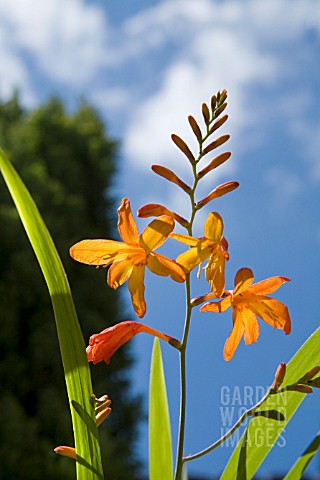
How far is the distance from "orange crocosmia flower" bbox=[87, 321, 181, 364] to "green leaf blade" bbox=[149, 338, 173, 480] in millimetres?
312

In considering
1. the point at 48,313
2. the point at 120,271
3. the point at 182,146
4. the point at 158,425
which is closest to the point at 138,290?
the point at 120,271

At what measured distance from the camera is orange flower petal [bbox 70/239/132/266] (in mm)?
726

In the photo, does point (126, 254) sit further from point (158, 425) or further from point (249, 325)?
point (158, 425)

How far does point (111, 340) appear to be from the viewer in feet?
2.24

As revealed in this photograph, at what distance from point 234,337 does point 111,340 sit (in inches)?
5.3

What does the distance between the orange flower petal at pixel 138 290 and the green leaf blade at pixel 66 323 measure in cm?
6

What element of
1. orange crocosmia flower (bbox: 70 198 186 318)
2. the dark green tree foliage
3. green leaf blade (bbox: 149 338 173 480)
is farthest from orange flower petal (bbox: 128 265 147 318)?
the dark green tree foliage

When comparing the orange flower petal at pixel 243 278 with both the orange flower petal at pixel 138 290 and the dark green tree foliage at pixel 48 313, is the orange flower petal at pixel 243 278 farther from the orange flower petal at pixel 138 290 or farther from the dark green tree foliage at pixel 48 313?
the dark green tree foliage at pixel 48 313

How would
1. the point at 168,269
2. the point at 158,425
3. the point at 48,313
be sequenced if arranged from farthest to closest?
1. the point at 48,313
2. the point at 158,425
3. the point at 168,269

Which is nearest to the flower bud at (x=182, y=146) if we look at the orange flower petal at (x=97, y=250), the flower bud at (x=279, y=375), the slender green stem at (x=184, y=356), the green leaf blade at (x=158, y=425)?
the slender green stem at (x=184, y=356)

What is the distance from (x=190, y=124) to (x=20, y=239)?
324cm

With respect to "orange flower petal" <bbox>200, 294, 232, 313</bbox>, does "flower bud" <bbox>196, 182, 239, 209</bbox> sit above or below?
above

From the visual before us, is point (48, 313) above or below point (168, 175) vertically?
above

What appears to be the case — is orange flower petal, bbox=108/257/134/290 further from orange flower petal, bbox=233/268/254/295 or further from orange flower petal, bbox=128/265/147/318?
orange flower petal, bbox=233/268/254/295
